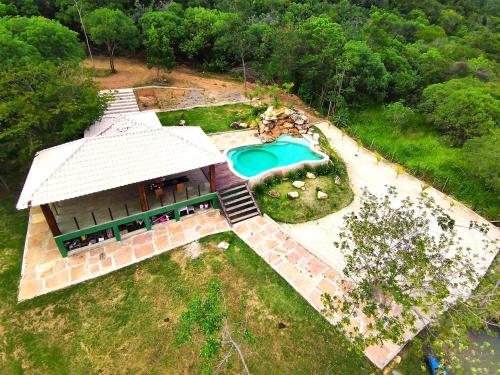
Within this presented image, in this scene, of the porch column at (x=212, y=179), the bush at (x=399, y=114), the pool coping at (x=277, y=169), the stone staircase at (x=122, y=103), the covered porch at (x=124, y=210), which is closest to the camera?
the covered porch at (x=124, y=210)

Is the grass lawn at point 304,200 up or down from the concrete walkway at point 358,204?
up

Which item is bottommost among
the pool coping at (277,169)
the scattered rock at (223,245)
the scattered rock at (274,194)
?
the scattered rock at (223,245)

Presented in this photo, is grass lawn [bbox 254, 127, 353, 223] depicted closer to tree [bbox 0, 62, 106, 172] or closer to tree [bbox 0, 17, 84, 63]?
tree [bbox 0, 62, 106, 172]

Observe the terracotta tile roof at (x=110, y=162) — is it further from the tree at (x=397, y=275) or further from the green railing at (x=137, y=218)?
the tree at (x=397, y=275)

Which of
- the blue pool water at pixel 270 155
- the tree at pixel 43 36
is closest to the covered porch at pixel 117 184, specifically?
the blue pool water at pixel 270 155

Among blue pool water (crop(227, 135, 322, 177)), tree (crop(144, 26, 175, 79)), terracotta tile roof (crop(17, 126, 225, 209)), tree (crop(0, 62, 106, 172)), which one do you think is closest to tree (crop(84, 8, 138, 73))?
tree (crop(144, 26, 175, 79))

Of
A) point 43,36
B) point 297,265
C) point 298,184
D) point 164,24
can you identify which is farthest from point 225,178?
point 164,24

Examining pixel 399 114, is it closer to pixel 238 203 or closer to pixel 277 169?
pixel 277 169
